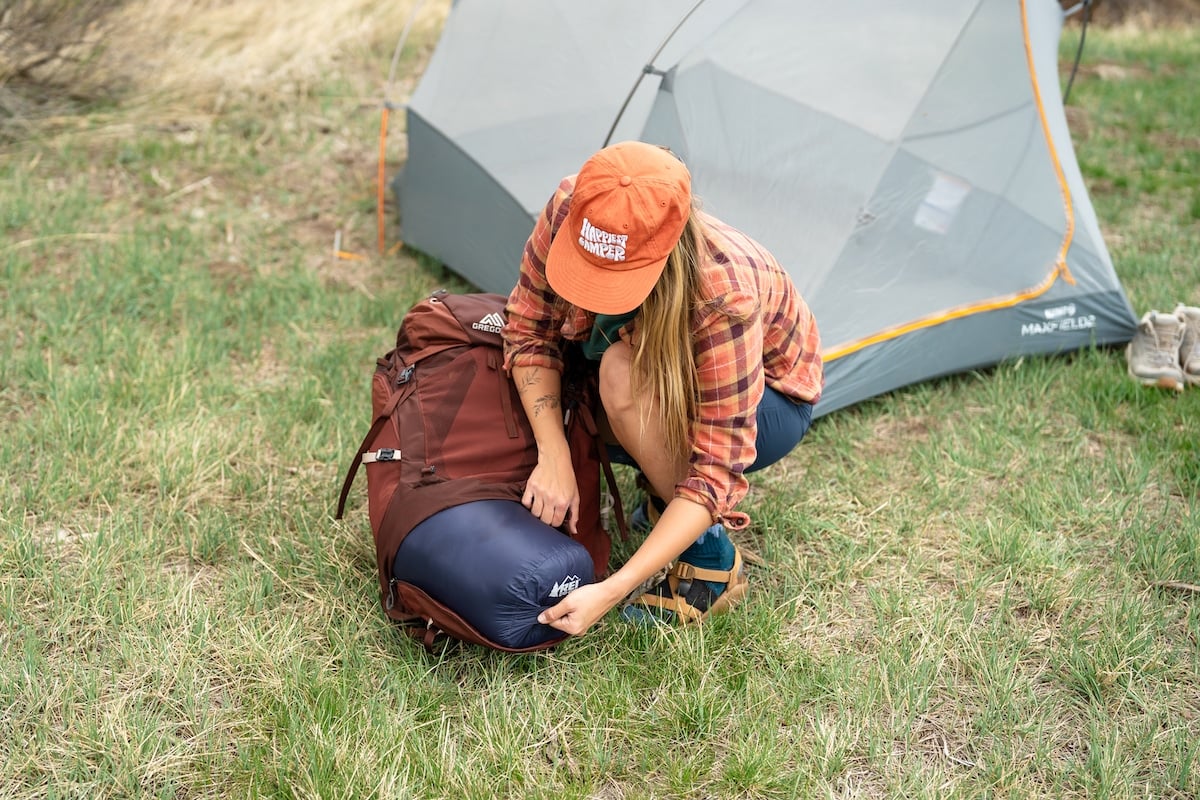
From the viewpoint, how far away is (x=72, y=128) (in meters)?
4.61

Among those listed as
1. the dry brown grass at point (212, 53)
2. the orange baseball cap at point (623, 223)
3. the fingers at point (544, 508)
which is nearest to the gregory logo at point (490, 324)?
the fingers at point (544, 508)

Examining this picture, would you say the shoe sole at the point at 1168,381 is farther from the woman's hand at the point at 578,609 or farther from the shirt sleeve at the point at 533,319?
the woman's hand at the point at 578,609

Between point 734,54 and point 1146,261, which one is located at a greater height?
point 734,54

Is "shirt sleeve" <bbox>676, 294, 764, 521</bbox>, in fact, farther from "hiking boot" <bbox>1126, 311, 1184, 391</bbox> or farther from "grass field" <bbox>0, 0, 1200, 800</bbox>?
"hiking boot" <bbox>1126, 311, 1184, 391</bbox>

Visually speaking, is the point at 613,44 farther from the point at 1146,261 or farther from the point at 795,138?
the point at 1146,261

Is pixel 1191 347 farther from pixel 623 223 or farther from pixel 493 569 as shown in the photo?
pixel 493 569

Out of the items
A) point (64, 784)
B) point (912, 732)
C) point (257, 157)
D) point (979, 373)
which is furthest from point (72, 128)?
point (912, 732)

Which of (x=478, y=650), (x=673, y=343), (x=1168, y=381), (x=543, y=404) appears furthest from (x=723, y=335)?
(x=1168, y=381)

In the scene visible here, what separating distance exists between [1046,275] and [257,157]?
10.4 ft

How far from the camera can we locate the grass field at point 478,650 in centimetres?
204

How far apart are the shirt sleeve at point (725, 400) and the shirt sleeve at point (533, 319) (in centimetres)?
40

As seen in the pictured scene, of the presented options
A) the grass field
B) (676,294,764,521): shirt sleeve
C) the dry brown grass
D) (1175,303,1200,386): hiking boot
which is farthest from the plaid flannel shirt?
the dry brown grass

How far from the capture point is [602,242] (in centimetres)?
190

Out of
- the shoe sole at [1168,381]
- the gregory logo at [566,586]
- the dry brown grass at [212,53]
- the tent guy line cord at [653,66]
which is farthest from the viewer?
the dry brown grass at [212,53]
